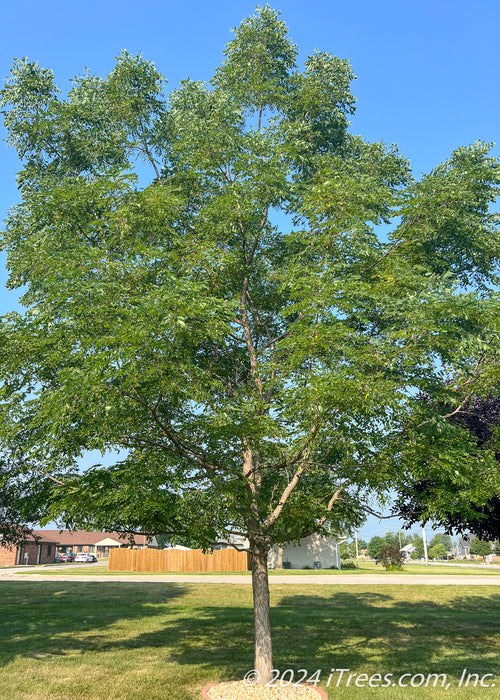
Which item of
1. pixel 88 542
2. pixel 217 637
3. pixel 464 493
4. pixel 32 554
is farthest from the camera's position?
pixel 88 542

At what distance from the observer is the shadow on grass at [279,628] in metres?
14.8

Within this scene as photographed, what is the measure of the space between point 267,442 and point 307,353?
8.03 ft

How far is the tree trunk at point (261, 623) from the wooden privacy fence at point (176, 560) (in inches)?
1411

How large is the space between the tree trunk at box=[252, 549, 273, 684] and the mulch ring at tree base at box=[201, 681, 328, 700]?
1.19 ft

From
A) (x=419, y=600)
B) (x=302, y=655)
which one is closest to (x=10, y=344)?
(x=302, y=655)

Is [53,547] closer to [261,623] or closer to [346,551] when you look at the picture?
[346,551]

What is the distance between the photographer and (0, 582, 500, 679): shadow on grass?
583 inches

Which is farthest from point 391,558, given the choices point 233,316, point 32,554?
point 32,554

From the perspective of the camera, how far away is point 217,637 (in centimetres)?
1812

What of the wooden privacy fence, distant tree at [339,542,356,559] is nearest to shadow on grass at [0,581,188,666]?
the wooden privacy fence

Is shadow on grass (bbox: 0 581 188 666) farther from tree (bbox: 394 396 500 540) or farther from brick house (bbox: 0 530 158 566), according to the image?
brick house (bbox: 0 530 158 566)

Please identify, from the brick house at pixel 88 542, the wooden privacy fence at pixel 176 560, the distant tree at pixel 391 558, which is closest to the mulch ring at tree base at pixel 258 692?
the wooden privacy fence at pixel 176 560

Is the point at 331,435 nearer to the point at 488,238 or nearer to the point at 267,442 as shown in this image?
the point at 267,442

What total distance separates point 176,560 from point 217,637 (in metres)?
32.2
